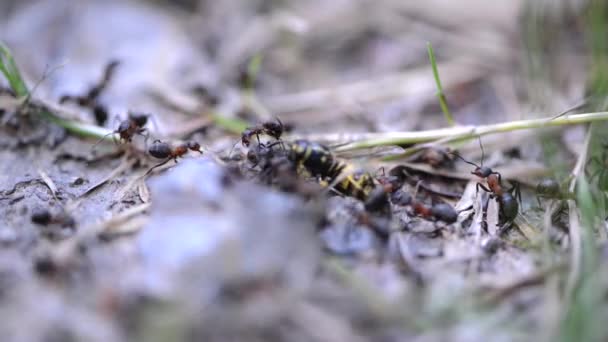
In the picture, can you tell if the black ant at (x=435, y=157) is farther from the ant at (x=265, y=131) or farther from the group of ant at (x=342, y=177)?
the ant at (x=265, y=131)

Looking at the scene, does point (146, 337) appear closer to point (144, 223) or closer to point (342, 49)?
point (144, 223)

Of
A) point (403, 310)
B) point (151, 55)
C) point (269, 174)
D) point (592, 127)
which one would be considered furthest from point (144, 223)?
point (151, 55)

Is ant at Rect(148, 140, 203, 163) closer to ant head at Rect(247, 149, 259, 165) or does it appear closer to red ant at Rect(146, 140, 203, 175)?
red ant at Rect(146, 140, 203, 175)

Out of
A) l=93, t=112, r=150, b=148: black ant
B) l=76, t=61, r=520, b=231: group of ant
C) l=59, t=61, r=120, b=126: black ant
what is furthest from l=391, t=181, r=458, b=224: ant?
l=59, t=61, r=120, b=126: black ant

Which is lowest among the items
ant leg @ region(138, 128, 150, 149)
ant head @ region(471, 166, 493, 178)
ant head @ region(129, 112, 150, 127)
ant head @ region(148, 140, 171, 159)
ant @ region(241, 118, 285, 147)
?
ant head @ region(148, 140, 171, 159)

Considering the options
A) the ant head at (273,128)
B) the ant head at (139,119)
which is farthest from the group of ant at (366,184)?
the ant head at (139,119)

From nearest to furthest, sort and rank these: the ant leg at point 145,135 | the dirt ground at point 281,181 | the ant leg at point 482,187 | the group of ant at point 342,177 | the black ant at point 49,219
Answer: the dirt ground at point 281,181 → the black ant at point 49,219 → the group of ant at point 342,177 → the ant leg at point 482,187 → the ant leg at point 145,135

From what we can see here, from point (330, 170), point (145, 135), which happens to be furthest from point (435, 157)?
point (145, 135)
